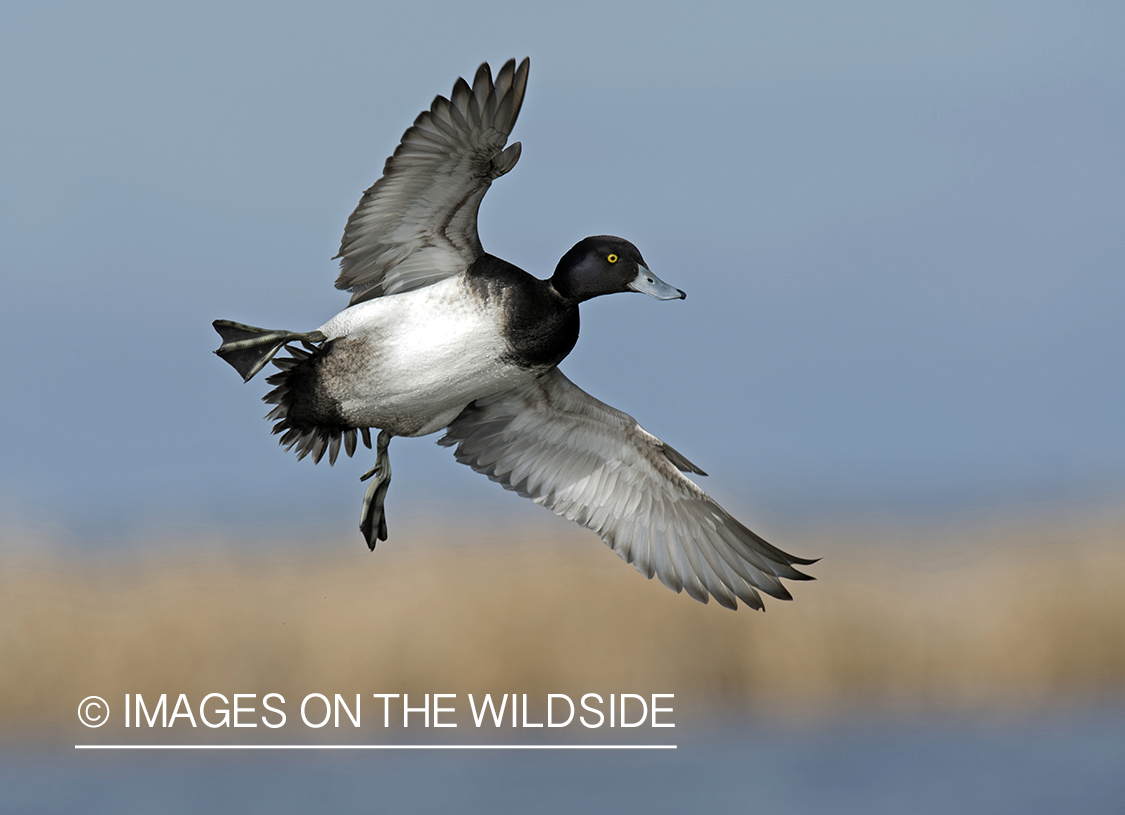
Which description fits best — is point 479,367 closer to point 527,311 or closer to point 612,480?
point 527,311

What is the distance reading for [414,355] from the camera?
4.02 m

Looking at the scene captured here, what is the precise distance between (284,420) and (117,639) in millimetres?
2970

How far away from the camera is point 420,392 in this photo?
13.5ft

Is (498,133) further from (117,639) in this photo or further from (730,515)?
(117,639)

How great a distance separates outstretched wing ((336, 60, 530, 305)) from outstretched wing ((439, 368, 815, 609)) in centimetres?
75

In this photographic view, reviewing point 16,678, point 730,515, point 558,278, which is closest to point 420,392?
Answer: point 558,278

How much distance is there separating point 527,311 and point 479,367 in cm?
28

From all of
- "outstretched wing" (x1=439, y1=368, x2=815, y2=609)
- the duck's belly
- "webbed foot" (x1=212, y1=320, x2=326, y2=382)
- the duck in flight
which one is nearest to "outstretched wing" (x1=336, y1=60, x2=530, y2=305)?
the duck in flight

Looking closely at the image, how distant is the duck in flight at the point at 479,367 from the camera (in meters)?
3.91

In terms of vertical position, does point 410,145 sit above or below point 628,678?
above

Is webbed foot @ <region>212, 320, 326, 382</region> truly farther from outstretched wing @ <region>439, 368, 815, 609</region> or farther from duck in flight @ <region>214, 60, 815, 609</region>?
outstretched wing @ <region>439, 368, 815, 609</region>

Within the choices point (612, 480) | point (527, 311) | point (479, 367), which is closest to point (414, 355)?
point (479, 367)

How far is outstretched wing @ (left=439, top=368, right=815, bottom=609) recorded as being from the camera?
4586mm

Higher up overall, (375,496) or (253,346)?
(253,346)
